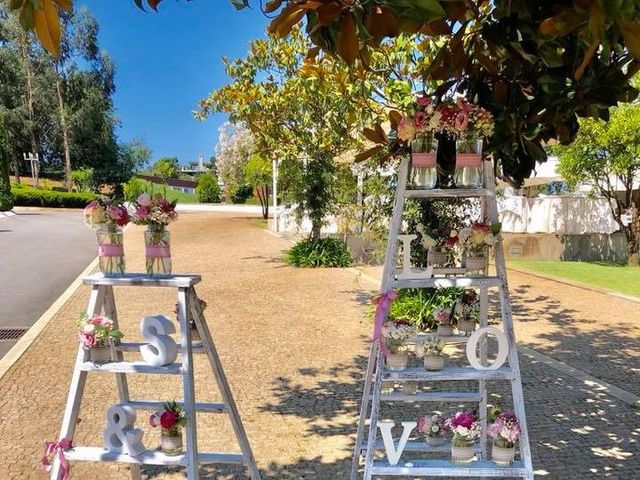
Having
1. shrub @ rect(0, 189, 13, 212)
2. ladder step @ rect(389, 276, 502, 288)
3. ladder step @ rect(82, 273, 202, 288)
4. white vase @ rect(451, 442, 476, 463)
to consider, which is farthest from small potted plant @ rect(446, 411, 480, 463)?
shrub @ rect(0, 189, 13, 212)

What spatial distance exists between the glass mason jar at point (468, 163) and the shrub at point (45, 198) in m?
32.1

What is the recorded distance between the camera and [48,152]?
4166cm

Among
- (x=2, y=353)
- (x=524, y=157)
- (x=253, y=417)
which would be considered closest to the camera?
(x=524, y=157)

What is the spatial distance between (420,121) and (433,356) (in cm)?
113

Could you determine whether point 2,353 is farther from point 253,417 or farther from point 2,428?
point 253,417

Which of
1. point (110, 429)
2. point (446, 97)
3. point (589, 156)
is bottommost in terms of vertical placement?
point (110, 429)

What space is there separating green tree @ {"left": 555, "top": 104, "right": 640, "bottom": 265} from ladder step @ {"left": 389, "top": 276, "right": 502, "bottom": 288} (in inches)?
392

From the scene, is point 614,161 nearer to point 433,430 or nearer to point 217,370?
point 433,430

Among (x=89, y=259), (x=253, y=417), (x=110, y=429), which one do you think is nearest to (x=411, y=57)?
(x=253, y=417)

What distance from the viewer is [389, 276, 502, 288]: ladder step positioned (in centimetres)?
254

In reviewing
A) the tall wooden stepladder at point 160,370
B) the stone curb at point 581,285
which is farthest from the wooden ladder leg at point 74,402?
the stone curb at point 581,285

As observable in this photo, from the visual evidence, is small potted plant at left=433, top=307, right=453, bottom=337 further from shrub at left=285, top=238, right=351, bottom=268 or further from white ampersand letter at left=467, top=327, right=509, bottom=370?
shrub at left=285, top=238, right=351, bottom=268

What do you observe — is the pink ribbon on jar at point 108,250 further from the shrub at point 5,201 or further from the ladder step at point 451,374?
the shrub at point 5,201

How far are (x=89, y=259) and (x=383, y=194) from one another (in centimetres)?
841
